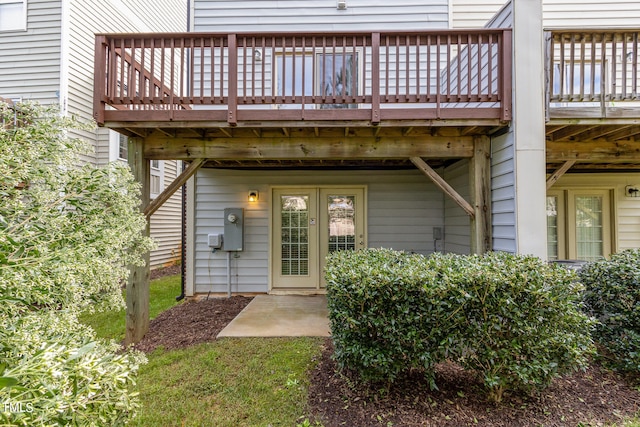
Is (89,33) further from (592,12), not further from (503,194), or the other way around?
(592,12)

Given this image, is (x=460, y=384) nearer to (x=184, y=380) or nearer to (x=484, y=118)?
(x=184, y=380)

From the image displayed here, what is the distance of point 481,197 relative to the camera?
3807 millimetres

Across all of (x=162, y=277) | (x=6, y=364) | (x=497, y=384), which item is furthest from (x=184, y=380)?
(x=162, y=277)

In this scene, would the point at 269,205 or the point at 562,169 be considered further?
the point at 269,205

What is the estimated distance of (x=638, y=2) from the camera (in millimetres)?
5672

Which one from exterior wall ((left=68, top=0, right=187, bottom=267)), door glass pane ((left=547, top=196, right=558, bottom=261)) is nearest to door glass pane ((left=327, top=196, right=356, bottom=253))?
door glass pane ((left=547, top=196, right=558, bottom=261))

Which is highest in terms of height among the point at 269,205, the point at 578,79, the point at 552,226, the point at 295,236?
the point at 578,79

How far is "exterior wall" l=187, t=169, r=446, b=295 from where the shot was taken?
19.3 feet

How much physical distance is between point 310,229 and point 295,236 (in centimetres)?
33

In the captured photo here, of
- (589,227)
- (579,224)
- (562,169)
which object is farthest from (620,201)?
(562,169)

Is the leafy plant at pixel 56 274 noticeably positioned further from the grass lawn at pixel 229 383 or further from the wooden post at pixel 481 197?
the wooden post at pixel 481 197

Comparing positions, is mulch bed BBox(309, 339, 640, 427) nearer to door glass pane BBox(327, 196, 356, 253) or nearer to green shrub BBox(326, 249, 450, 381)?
green shrub BBox(326, 249, 450, 381)

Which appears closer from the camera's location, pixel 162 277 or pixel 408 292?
pixel 408 292

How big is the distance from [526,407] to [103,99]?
200 inches
